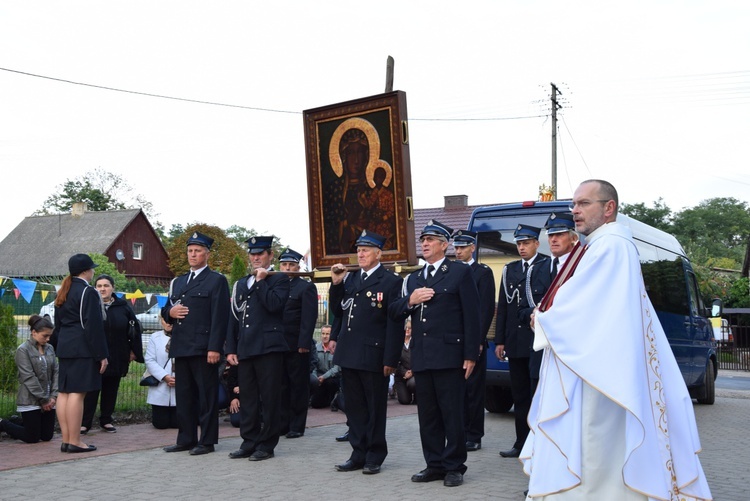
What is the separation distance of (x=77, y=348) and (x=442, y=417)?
13.0ft

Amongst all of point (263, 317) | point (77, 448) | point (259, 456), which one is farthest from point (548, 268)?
point (77, 448)

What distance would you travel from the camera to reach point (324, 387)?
45.9 ft

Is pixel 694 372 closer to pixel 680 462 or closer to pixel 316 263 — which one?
pixel 316 263

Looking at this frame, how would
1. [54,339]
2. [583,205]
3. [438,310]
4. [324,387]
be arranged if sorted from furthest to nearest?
[324,387] → [54,339] → [438,310] → [583,205]

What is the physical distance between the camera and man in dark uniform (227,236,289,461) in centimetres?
886

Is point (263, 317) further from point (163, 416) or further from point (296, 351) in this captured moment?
point (163, 416)

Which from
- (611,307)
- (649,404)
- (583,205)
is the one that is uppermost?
(583,205)

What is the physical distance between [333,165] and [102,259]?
4905 cm

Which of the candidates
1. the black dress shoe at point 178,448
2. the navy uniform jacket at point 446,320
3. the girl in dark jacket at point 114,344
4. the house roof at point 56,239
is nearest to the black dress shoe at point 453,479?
the navy uniform jacket at point 446,320

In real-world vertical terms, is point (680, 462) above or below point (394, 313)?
below

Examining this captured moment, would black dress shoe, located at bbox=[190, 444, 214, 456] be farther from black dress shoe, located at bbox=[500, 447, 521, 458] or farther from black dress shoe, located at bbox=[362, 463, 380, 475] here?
black dress shoe, located at bbox=[500, 447, 521, 458]

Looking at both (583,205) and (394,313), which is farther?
(394,313)

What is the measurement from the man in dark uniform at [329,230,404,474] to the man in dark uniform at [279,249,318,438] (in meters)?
2.02

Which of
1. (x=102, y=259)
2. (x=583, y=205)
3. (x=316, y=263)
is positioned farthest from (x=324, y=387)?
(x=102, y=259)
